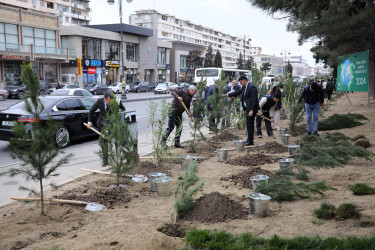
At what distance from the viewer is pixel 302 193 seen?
4.59 m

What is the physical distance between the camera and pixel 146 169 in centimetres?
639

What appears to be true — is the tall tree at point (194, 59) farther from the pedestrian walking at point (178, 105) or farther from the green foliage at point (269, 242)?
the green foliage at point (269, 242)

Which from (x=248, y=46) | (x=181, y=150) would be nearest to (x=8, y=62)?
(x=181, y=150)

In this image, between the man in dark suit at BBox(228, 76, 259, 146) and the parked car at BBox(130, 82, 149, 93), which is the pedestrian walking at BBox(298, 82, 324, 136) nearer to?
the man in dark suit at BBox(228, 76, 259, 146)

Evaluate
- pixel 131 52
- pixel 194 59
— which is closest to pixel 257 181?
pixel 131 52

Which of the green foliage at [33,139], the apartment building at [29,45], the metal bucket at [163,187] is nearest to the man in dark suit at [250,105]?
the metal bucket at [163,187]

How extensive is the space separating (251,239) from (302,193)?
1571 millimetres

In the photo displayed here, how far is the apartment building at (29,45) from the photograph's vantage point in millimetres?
38844

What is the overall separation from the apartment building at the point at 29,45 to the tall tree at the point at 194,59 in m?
34.4

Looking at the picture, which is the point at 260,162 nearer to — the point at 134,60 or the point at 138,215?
the point at 138,215

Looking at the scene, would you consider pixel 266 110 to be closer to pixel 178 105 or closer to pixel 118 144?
pixel 178 105

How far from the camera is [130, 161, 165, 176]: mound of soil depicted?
20.6 feet

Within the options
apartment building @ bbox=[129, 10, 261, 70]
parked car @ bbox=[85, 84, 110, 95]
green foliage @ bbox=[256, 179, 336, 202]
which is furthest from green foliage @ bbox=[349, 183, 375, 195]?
apartment building @ bbox=[129, 10, 261, 70]

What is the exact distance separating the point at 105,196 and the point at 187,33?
11138 centimetres
